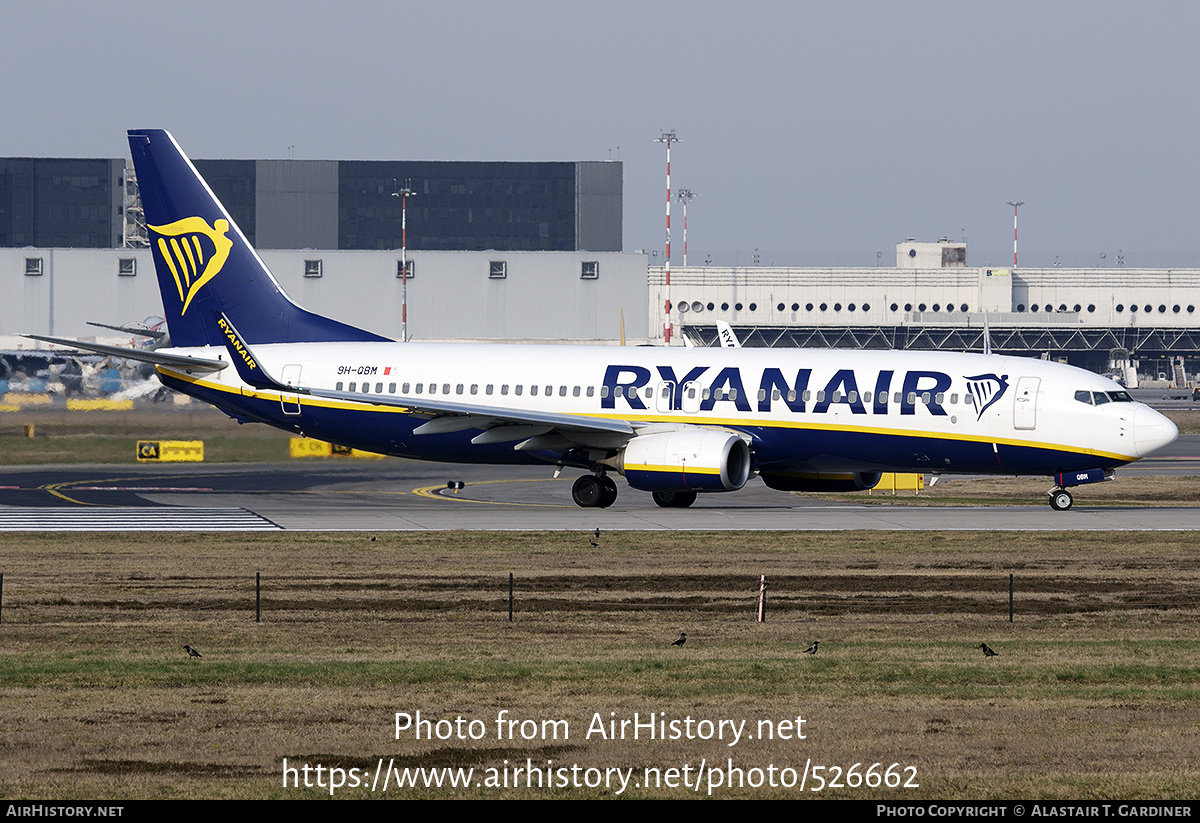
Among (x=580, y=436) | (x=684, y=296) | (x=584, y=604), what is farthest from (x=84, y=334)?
(x=584, y=604)

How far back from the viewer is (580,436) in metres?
39.7

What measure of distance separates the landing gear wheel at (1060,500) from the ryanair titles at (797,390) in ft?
14.9

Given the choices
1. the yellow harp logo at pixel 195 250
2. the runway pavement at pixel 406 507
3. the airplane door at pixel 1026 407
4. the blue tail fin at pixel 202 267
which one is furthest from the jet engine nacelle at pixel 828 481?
the yellow harp logo at pixel 195 250

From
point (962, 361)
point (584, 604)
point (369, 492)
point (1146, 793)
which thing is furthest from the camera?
point (369, 492)

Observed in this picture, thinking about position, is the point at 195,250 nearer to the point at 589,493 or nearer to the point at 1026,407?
the point at 589,493

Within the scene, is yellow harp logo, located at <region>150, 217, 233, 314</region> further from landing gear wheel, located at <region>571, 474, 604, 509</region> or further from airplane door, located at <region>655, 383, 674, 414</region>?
airplane door, located at <region>655, 383, 674, 414</region>

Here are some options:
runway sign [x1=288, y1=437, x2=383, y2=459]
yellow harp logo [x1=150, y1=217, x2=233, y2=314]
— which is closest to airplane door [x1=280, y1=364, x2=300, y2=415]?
yellow harp logo [x1=150, y1=217, x2=233, y2=314]

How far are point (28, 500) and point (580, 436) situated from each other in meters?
16.4

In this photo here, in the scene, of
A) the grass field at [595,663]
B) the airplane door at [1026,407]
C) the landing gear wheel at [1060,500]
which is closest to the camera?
the grass field at [595,663]

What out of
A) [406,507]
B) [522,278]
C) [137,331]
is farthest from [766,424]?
[522,278]

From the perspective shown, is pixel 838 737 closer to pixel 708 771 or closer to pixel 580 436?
pixel 708 771

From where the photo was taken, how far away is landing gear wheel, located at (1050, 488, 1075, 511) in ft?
134

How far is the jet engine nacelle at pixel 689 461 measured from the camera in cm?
3750

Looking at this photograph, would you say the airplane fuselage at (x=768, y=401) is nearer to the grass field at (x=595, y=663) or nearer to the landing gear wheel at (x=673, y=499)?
the landing gear wheel at (x=673, y=499)
